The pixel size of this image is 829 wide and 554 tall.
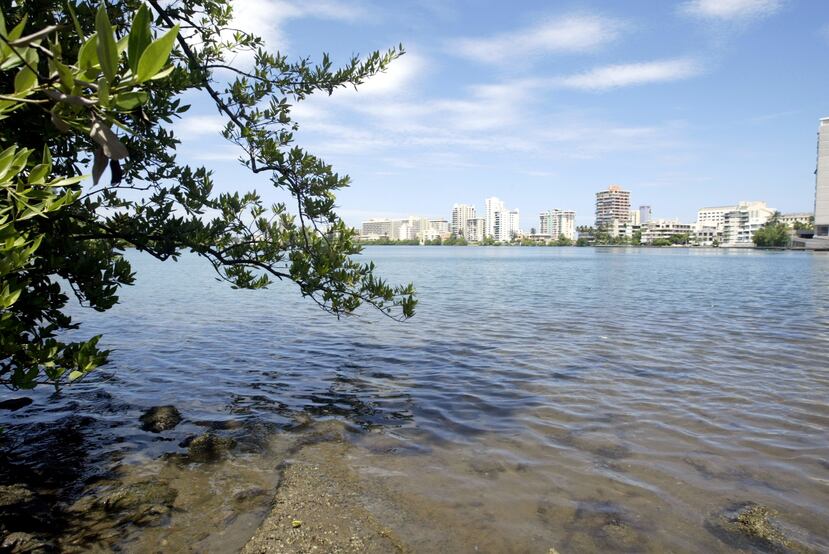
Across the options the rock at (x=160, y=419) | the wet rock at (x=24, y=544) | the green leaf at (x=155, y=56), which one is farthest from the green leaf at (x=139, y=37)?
the rock at (x=160, y=419)

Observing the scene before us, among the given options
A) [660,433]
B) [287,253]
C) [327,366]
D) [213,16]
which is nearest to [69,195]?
[287,253]

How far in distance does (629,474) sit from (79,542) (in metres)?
7.05

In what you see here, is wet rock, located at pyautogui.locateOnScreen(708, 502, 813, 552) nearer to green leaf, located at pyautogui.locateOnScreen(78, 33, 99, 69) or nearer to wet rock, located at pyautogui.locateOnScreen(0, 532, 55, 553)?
green leaf, located at pyautogui.locateOnScreen(78, 33, 99, 69)

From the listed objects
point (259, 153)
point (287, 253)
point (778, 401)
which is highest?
point (259, 153)

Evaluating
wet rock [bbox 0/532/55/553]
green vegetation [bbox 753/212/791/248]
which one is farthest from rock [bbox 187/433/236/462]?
green vegetation [bbox 753/212/791/248]

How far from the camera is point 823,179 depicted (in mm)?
138750

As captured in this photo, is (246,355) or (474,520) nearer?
(474,520)

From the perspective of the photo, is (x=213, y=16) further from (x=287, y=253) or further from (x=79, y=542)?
(x=79, y=542)

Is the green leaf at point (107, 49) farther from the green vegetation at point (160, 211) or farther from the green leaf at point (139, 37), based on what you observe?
the green vegetation at point (160, 211)

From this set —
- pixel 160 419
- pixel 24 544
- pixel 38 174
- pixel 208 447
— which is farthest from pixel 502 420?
pixel 38 174

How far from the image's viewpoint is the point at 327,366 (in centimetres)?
1375

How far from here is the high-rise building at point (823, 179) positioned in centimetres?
13875

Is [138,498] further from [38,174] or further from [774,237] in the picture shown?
[774,237]

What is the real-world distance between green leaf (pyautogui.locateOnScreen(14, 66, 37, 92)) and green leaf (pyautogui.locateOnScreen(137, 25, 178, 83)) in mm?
590
